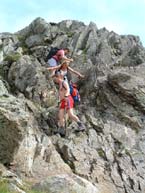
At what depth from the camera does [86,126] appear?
2491 centimetres

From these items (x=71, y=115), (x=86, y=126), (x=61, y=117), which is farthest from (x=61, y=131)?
(x=86, y=126)

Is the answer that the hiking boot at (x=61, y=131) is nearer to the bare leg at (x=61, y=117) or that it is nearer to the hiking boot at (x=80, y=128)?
the bare leg at (x=61, y=117)

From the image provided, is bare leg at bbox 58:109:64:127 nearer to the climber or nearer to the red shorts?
the climber

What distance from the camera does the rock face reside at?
19.7 m

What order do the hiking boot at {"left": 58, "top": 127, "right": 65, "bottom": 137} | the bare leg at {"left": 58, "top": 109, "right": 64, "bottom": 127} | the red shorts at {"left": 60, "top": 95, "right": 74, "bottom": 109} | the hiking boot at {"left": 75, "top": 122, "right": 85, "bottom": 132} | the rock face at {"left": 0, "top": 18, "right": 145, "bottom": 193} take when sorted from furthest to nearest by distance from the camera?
1. the hiking boot at {"left": 75, "top": 122, "right": 85, "bottom": 132}
2. the hiking boot at {"left": 58, "top": 127, "right": 65, "bottom": 137}
3. the bare leg at {"left": 58, "top": 109, "right": 64, "bottom": 127}
4. the red shorts at {"left": 60, "top": 95, "right": 74, "bottom": 109}
5. the rock face at {"left": 0, "top": 18, "right": 145, "bottom": 193}

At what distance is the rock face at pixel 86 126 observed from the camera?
64.6 feet

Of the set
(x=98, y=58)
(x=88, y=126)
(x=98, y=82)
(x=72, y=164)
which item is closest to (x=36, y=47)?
(x=98, y=58)

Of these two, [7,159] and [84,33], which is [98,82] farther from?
[84,33]

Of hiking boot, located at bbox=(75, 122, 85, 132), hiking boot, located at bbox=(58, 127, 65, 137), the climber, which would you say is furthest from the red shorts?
hiking boot, located at bbox=(75, 122, 85, 132)

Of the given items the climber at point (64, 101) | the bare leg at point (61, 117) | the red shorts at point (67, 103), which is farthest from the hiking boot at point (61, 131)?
the red shorts at point (67, 103)

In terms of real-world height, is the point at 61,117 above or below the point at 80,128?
above

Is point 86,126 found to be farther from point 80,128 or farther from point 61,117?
point 61,117

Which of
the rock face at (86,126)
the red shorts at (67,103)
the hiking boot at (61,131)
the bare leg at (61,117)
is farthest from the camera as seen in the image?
the hiking boot at (61,131)

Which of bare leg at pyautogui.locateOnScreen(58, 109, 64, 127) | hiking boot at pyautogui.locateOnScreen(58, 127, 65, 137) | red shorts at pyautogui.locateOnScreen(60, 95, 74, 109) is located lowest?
hiking boot at pyautogui.locateOnScreen(58, 127, 65, 137)
